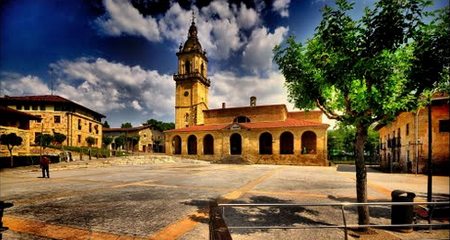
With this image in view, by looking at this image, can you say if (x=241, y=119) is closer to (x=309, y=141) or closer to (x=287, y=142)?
(x=287, y=142)

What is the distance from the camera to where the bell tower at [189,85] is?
150ft

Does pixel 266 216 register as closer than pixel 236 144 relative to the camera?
Yes

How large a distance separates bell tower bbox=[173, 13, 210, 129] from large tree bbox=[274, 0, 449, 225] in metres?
39.5

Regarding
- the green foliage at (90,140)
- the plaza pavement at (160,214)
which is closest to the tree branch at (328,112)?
the plaza pavement at (160,214)

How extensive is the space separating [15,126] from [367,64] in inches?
1420

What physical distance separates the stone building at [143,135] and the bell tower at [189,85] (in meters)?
16.2

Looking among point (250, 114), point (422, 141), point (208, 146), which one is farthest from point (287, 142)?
point (422, 141)

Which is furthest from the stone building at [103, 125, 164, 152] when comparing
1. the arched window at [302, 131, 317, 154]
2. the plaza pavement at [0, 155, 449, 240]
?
the plaza pavement at [0, 155, 449, 240]

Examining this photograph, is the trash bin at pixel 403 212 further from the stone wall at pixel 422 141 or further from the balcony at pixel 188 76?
the balcony at pixel 188 76

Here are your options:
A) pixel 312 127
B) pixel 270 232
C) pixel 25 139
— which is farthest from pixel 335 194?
pixel 25 139

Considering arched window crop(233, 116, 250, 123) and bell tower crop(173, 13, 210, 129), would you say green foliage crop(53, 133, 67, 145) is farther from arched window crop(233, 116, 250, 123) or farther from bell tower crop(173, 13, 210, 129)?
arched window crop(233, 116, 250, 123)

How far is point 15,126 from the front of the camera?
2709 cm

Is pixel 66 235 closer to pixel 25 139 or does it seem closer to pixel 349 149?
pixel 25 139

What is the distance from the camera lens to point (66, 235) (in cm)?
540
